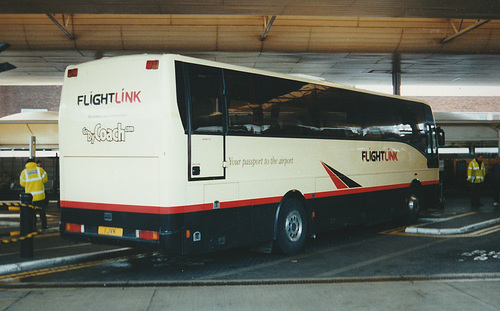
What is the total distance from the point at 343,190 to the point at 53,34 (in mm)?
11391

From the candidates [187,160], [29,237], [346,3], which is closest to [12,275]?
[29,237]

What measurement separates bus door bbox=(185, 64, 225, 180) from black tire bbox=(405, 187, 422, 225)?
748cm

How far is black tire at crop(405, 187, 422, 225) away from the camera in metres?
14.1

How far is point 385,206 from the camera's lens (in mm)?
13062

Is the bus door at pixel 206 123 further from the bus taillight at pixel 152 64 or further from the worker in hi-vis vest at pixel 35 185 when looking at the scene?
the worker in hi-vis vest at pixel 35 185

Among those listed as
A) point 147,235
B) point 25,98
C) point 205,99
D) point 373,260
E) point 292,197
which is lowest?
point 373,260

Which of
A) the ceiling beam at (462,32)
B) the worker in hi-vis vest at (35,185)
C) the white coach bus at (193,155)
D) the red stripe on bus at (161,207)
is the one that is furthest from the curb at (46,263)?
the ceiling beam at (462,32)

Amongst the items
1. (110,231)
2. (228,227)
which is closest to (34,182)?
(110,231)

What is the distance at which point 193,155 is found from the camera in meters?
7.84

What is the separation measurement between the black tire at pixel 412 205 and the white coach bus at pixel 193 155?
3.89m

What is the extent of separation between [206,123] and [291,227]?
9.95 ft

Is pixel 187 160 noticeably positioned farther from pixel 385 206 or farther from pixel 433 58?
pixel 433 58

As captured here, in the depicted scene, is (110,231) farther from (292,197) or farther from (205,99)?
(292,197)

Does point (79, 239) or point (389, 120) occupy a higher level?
point (389, 120)
